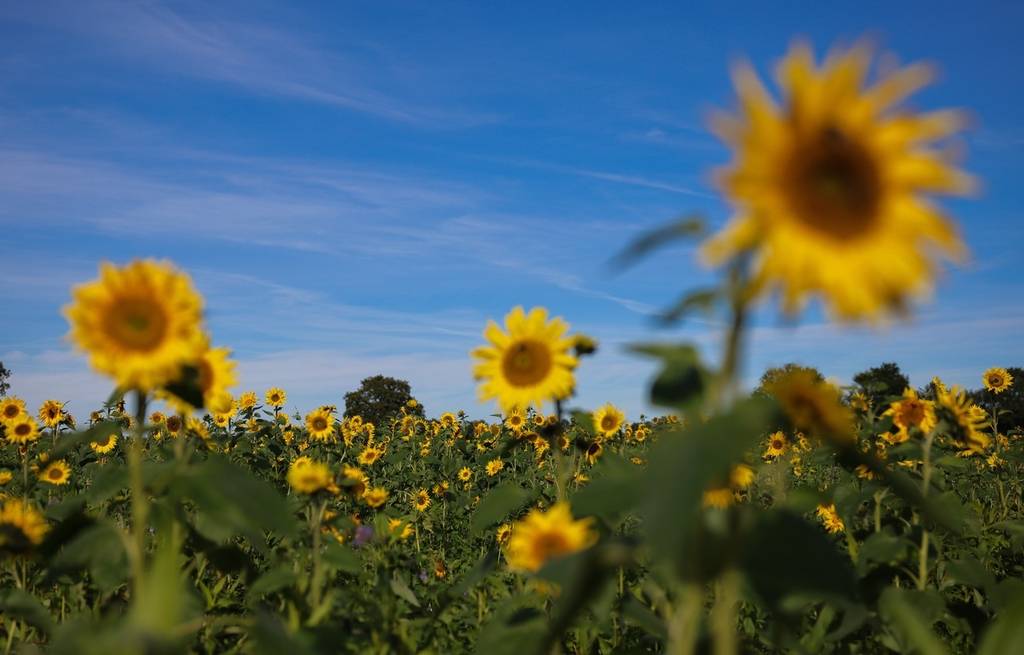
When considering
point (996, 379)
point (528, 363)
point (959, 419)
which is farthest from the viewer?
point (996, 379)

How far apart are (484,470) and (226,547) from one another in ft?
27.4

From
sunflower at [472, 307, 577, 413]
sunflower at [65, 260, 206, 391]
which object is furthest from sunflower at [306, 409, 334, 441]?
sunflower at [65, 260, 206, 391]

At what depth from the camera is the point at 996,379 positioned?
36.2ft

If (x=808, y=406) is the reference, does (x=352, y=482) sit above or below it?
below

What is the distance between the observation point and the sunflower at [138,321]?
2.54m

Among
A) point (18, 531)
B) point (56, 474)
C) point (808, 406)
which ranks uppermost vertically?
point (808, 406)

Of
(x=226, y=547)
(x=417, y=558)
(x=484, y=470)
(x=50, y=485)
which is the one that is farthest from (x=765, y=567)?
(x=484, y=470)

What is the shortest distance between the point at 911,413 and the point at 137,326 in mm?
4285

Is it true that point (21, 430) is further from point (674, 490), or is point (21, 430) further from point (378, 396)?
point (378, 396)

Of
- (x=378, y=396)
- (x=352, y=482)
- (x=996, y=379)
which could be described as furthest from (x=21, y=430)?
(x=378, y=396)

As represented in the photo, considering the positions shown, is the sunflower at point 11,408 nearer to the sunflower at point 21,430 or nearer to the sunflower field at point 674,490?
the sunflower at point 21,430

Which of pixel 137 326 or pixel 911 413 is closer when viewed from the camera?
pixel 137 326

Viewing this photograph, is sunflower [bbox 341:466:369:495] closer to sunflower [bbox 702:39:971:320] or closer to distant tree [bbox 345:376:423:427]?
sunflower [bbox 702:39:971:320]

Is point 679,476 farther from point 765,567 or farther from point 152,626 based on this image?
point 152,626
